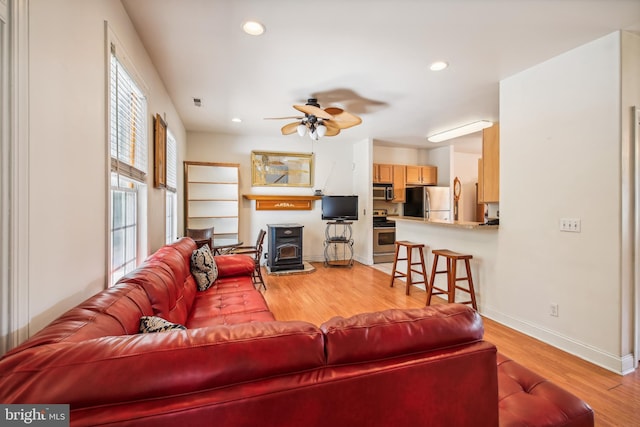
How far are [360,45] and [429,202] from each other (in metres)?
4.14

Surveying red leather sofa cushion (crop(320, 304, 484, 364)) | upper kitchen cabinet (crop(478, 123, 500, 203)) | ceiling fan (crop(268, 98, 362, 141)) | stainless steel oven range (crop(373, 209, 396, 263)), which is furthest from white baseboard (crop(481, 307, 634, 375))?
stainless steel oven range (crop(373, 209, 396, 263))

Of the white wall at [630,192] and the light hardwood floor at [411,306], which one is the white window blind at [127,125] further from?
the white wall at [630,192]

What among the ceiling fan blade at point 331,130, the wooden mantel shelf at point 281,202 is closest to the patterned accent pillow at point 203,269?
the ceiling fan blade at point 331,130

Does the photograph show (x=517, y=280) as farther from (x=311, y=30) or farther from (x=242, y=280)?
(x=311, y=30)

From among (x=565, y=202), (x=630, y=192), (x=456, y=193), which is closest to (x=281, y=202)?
(x=456, y=193)

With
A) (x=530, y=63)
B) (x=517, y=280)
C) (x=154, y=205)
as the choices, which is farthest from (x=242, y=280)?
(x=530, y=63)

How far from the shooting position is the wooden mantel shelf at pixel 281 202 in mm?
5268

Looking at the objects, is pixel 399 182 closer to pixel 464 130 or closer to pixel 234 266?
pixel 464 130

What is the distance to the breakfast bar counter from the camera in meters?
2.97

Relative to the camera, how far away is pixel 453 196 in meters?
6.17

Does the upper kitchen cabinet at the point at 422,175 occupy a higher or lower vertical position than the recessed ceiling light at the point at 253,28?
lower

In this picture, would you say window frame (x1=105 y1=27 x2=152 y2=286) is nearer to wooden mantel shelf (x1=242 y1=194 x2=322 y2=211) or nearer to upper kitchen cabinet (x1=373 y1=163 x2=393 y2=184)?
wooden mantel shelf (x1=242 y1=194 x2=322 y2=211)

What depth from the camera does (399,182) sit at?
241 inches

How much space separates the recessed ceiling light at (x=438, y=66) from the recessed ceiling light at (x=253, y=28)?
5.36 feet
